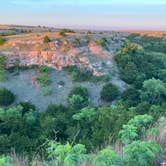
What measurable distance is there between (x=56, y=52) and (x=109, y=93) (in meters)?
8.17

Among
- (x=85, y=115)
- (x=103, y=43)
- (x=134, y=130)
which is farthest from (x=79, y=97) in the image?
(x=134, y=130)

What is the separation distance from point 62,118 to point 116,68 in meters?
14.8

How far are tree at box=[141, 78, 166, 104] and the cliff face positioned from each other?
5.69 m

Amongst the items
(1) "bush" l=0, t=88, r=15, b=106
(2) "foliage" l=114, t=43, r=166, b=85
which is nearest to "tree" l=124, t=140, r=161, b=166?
(1) "bush" l=0, t=88, r=15, b=106

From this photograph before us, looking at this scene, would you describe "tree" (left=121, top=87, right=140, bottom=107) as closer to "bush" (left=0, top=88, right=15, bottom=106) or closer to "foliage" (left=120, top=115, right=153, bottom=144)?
"bush" (left=0, top=88, right=15, bottom=106)

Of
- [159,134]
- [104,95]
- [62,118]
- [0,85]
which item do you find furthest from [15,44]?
[159,134]

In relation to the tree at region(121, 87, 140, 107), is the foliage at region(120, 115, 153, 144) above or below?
above

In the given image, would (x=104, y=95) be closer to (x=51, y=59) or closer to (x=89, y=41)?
(x=51, y=59)

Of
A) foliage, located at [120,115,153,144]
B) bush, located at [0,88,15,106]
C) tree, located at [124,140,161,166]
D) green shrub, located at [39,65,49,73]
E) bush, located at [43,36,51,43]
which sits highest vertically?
tree, located at [124,140,161,166]

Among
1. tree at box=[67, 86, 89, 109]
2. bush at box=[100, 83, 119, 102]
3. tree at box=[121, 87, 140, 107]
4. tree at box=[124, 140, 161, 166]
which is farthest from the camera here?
bush at box=[100, 83, 119, 102]

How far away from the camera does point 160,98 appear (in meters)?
30.4

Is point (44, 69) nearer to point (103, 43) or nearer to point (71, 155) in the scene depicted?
point (103, 43)

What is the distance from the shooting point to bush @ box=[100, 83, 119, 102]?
99.8ft

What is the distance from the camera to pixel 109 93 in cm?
3041
